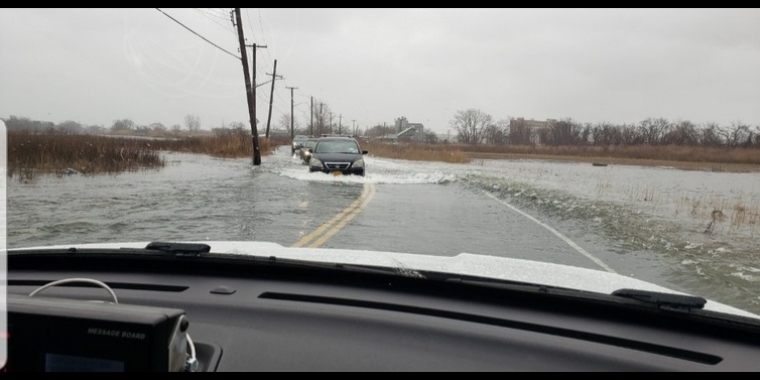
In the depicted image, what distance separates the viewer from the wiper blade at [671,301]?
214 centimetres

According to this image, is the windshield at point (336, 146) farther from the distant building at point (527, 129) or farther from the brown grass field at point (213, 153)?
the distant building at point (527, 129)

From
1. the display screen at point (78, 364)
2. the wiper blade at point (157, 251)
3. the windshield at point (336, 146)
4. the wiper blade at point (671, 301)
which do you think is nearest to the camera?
the display screen at point (78, 364)

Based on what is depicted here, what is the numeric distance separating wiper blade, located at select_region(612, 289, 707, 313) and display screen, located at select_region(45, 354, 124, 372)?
183cm

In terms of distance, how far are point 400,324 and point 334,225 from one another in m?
7.68

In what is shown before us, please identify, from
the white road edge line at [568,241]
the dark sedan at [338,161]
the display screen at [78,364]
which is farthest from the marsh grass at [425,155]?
the display screen at [78,364]

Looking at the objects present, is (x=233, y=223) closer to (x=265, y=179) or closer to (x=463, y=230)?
(x=463, y=230)

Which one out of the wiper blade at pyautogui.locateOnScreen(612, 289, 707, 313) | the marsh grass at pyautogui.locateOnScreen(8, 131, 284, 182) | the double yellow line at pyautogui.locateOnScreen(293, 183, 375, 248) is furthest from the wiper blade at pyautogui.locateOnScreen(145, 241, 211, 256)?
the marsh grass at pyautogui.locateOnScreen(8, 131, 284, 182)

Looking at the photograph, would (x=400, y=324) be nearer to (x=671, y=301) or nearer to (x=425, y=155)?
(x=671, y=301)

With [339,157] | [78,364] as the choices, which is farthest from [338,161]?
[78,364]

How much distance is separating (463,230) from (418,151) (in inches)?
1720

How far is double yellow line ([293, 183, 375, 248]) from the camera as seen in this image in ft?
26.0

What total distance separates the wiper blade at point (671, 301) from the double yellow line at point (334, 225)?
5589 millimetres
